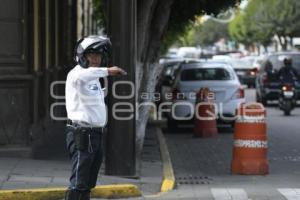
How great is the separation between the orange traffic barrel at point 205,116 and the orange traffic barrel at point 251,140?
536 centimetres

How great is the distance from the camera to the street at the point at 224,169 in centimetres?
946

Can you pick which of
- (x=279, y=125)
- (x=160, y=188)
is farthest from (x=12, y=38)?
(x=279, y=125)

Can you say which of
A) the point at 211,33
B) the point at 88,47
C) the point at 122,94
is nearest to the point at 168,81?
the point at 122,94

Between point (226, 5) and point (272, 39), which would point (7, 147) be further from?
point (272, 39)

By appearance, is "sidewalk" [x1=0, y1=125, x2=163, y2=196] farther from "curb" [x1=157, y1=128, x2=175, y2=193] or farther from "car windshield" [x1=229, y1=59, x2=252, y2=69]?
"car windshield" [x1=229, y1=59, x2=252, y2=69]

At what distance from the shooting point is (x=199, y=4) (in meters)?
17.2

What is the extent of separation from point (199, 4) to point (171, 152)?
4396 mm

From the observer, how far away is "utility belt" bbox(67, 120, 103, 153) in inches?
272

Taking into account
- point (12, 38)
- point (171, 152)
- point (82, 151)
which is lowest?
point (171, 152)

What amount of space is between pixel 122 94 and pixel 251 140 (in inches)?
85.2

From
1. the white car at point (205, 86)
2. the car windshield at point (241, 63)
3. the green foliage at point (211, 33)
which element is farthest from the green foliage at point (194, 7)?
the green foliage at point (211, 33)

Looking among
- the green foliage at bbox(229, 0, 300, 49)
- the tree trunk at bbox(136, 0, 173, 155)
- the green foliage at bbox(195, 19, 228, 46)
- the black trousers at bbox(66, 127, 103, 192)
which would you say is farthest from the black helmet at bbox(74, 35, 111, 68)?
the green foliage at bbox(195, 19, 228, 46)

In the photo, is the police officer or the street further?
the street

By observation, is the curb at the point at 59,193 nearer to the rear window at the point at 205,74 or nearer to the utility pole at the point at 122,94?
the utility pole at the point at 122,94
